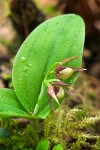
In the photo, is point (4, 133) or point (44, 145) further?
point (4, 133)

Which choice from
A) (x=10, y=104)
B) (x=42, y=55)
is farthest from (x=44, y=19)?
(x=10, y=104)

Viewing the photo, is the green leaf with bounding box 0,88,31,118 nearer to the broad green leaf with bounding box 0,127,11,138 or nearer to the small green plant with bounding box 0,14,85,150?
the small green plant with bounding box 0,14,85,150

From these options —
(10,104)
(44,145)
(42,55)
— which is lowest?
(44,145)

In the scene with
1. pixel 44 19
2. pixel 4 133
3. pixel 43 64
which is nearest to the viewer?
pixel 4 133

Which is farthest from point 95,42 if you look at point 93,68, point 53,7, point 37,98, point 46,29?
point 37,98

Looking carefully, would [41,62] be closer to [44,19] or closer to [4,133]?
[4,133]

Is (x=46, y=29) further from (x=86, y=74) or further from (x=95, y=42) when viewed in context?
(x=95, y=42)
